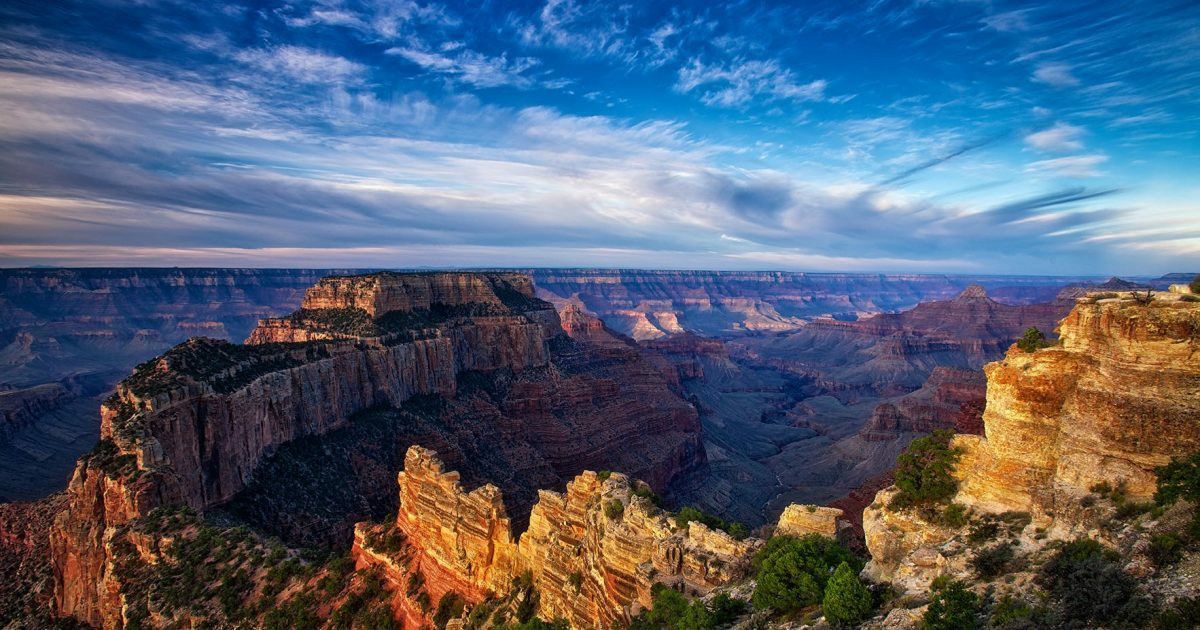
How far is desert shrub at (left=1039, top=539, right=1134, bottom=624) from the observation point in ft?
39.9

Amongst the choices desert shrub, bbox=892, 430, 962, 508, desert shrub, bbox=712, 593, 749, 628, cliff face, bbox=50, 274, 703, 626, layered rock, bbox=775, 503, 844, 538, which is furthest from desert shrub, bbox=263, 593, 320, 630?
desert shrub, bbox=892, 430, 962, 508

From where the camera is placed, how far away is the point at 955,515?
63.9 ft

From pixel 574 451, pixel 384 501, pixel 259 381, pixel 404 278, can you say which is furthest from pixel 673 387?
pixel 259 381

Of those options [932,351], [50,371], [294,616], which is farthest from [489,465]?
[50,371]

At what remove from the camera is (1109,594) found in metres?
12.2

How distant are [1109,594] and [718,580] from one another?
455 inches

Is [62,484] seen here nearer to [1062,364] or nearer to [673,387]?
[673,387]

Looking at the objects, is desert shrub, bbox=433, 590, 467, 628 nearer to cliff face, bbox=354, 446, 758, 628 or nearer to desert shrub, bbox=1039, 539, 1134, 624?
cliff face, bbox=354, 446, 758, 628

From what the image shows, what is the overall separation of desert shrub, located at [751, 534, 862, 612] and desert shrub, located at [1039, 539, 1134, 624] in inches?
247

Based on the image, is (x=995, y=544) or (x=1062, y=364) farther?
(x=1062, y=364)

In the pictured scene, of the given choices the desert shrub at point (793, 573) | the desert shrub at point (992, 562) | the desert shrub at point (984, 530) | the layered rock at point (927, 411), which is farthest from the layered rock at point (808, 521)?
the layered rock at point (927, 411)

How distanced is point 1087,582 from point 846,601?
18.3 ft

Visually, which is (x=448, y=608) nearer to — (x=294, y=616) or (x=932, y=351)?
(x=294, y=616)

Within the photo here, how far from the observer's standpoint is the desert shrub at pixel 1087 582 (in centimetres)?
1216
